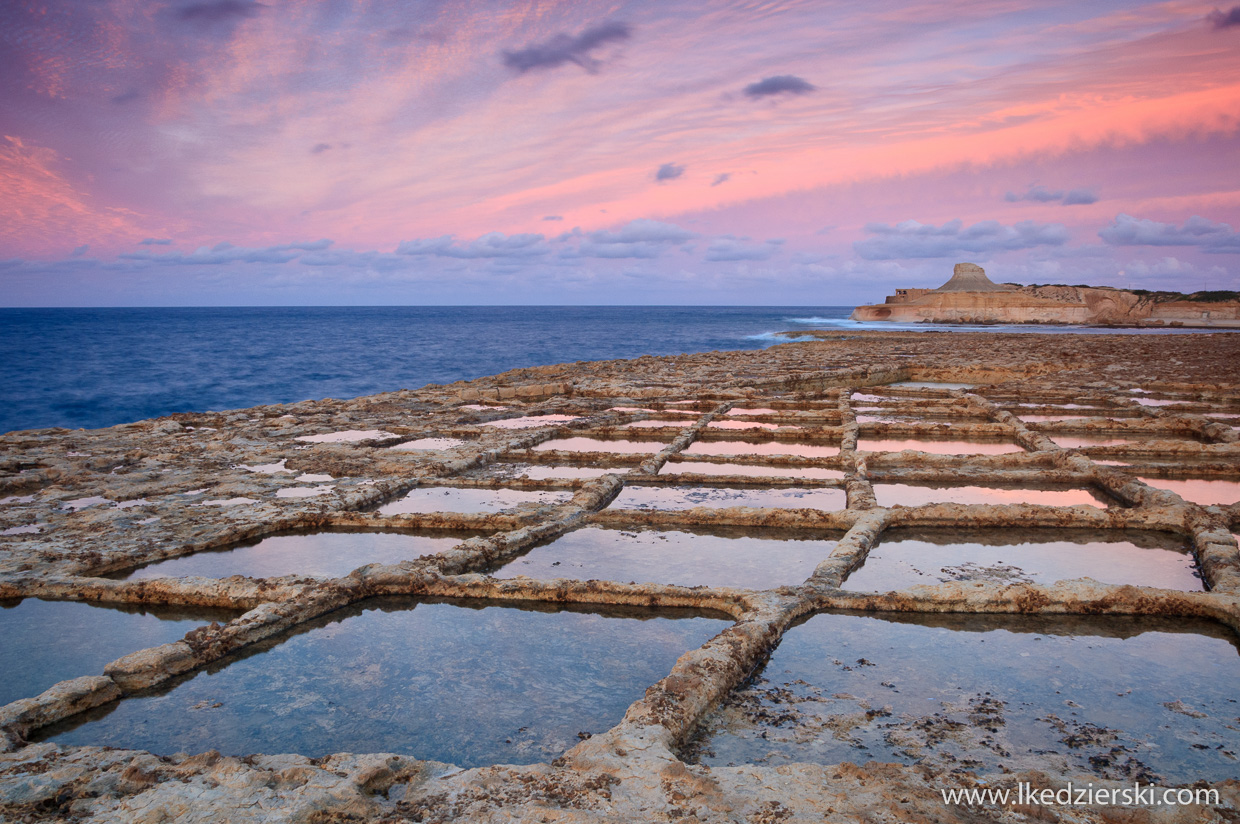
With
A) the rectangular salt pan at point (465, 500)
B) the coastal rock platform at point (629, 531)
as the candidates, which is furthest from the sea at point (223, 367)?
the rectangular salt pan at point (465, 500)

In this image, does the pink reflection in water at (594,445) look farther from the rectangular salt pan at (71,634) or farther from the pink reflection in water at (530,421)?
the rectangular salt pan at (71,634)

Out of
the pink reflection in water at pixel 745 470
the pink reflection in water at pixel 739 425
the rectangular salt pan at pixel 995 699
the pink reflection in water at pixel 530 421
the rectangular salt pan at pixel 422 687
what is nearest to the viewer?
the rectangular salt pan at pixel 995 699

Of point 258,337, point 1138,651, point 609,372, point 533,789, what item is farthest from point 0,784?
point 258,337

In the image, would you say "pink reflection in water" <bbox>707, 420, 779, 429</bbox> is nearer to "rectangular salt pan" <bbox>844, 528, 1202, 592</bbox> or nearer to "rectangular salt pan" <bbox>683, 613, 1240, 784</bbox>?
"rectangular salt pan" <bbox>844, 528, 1202, 592</bbox>

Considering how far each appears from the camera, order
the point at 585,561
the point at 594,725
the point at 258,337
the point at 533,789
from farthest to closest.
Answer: the point at 258,337
the point at 585,561
the point at 594,725
the point at 533,789

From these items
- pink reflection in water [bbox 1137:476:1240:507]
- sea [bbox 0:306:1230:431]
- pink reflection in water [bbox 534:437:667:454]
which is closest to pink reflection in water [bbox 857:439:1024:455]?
pink reflection in water [bbox 1137:476:1240:507]

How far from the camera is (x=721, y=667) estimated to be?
2842 millimetres

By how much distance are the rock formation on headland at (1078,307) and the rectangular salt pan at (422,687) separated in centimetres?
5923

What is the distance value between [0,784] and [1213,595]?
15.5 ft

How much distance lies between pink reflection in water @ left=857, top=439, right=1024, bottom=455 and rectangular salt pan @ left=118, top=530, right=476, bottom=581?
15.0 feet

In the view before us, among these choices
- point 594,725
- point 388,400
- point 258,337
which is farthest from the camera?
point 258,337

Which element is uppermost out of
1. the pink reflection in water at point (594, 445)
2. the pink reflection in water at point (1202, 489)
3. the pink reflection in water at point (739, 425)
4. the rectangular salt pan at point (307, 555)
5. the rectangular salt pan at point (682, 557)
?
the pink reflection in water at point (739, 425)

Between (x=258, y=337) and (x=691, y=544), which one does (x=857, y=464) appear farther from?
(x=258, y=337)

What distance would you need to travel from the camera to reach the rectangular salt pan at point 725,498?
552 cm
